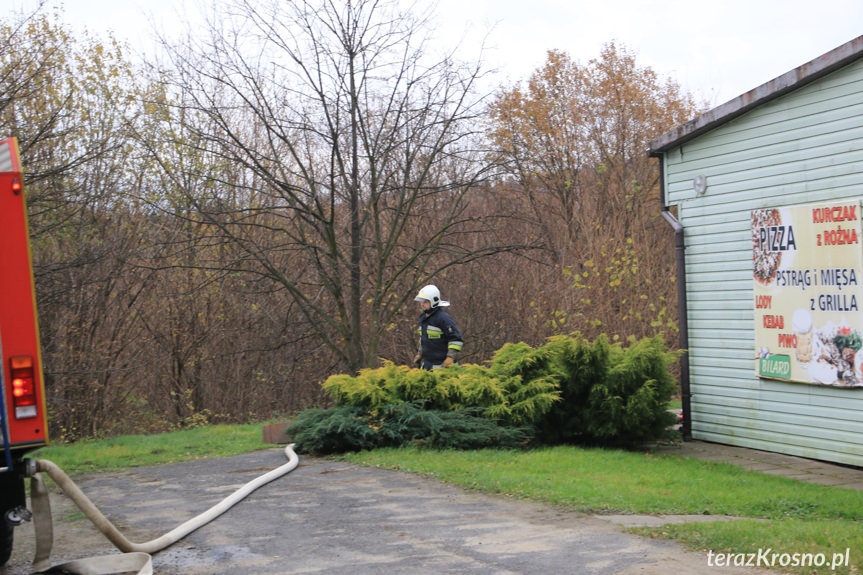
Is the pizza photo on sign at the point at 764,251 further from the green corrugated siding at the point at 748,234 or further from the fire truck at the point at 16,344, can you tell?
the fire truck at the point at 16,344

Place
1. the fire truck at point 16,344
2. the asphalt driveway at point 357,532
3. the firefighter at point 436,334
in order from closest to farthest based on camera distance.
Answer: the fire truck at point 16,344 → the asphalt driveway at point 357,532 → the firefighter at point 436,334

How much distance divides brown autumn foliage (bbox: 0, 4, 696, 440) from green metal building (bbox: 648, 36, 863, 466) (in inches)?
189

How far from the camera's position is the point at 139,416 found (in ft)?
62.5

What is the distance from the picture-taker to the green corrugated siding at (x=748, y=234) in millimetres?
9695

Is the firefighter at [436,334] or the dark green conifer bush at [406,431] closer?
the dark green conifer bush at [406,431]

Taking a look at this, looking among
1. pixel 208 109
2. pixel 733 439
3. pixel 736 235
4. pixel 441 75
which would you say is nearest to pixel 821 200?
pixel 736 235

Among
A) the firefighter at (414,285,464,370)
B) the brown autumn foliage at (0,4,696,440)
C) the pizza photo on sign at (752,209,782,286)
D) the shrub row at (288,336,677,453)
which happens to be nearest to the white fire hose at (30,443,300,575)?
the shrub row at (288,336,677,453)

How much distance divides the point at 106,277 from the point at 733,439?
12526 mm

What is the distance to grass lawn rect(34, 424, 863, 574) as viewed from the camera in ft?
18.4

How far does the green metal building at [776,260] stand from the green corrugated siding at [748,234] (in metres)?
0.02

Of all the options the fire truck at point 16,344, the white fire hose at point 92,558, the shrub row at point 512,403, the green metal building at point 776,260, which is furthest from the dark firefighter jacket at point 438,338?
the fire truck at point 16,344

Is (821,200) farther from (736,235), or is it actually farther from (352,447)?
(352,447)

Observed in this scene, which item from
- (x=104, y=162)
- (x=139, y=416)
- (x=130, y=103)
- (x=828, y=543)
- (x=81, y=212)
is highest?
(x=130, y=103)

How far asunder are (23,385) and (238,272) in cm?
1058
